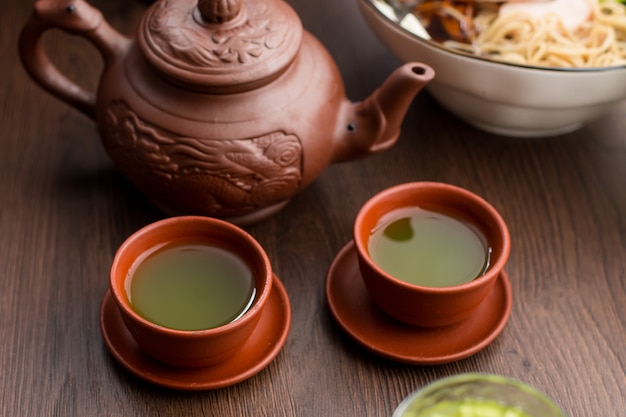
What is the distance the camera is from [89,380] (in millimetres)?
→ 1032

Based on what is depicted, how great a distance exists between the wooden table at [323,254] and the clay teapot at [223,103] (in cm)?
13

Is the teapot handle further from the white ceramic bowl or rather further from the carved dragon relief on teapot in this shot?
the white ceramic bowl

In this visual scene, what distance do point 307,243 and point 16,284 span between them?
16.1 inches

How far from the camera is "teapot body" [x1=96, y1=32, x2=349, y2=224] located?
1.08 meters

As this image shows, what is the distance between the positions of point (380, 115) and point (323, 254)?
22 centimetres

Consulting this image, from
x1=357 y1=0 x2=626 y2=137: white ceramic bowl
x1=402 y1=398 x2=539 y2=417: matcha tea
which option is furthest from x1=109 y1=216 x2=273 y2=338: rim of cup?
x1=357 y1=0 x2=626 y2=137: white ceramic bowl

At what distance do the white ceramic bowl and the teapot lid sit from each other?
0.83 feet

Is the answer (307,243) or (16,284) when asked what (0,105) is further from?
(307,243)

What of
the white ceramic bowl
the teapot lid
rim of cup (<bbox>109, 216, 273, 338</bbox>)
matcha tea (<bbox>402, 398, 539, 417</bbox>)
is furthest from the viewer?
the white ceramic bowl

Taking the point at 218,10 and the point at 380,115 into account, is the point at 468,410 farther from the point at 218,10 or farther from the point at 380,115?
the point at 218,10

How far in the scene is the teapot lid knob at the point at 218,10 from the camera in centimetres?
105

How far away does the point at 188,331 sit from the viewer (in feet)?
3.10

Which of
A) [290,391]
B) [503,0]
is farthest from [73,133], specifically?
[503,0]

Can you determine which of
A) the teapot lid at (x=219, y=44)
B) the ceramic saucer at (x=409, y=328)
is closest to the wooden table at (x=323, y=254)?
the ceramic saucer at (x=409, y=328)
